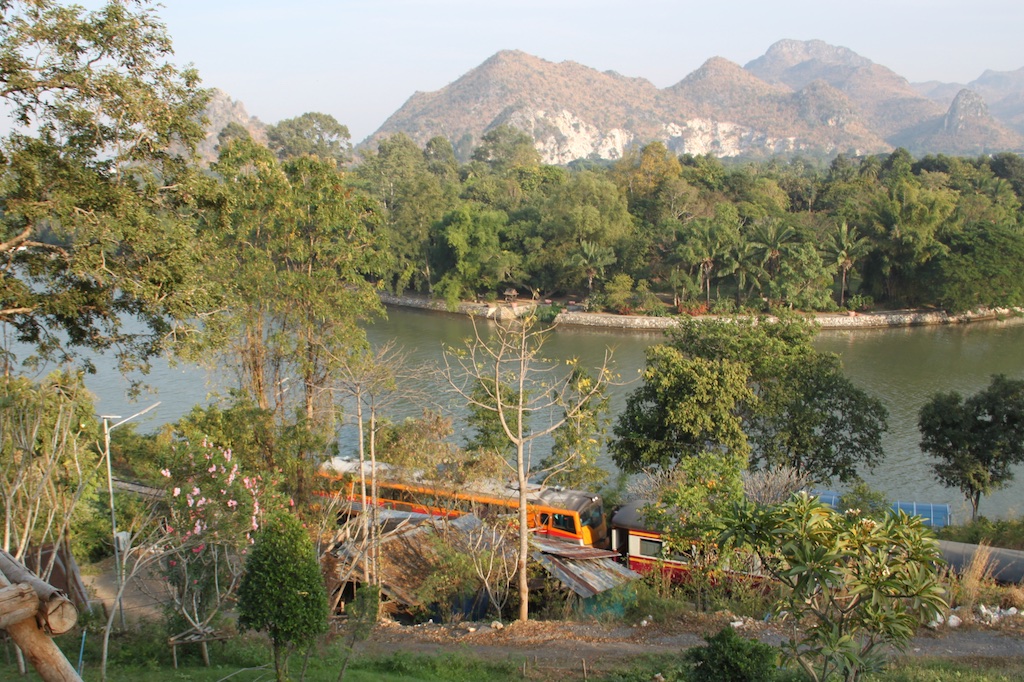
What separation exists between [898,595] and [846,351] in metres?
21.7

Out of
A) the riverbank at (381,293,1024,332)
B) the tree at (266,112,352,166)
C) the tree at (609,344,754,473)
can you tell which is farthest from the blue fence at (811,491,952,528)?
the tree at (266,112,352,166)

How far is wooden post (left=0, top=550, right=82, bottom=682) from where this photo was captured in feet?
7.68

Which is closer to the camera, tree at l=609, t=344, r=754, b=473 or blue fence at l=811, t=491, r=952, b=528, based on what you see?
blue fence at l=811, t=491, r=952, b=528

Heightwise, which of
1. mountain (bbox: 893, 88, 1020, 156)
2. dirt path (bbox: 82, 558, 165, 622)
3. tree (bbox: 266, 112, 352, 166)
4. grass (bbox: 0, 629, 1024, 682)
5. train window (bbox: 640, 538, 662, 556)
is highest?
mountain (bbox: 893, 88, 1020, 156)

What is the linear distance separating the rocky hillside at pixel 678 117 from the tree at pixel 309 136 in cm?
6705

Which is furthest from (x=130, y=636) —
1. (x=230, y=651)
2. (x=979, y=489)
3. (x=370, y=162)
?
(x=370, y=162)

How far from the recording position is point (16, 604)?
2.33 meters

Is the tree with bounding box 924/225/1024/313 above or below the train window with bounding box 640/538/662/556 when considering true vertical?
above

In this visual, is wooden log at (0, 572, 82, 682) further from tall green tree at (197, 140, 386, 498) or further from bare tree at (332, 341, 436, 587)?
tall green tree at (197, 140, 386, 498)

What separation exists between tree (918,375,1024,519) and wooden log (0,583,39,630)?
37.3 ft

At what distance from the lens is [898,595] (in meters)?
3.56

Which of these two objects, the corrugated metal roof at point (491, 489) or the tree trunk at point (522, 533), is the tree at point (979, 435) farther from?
the tree trunk at point (522, 533)

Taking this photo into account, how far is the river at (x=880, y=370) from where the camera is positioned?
43.4 feet

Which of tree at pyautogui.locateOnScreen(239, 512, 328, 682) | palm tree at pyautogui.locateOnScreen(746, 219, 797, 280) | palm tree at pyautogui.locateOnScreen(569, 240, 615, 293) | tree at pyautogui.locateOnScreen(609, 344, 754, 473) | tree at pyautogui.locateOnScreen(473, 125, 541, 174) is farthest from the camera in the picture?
tree at pyautogui.locateOnScreen(473, 125, 541, 174)
